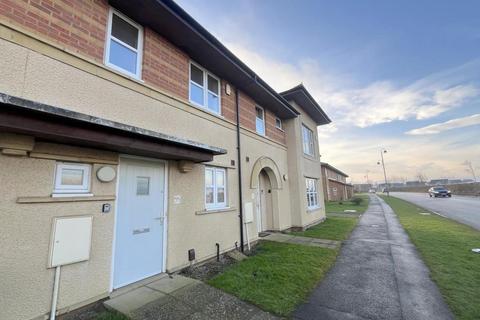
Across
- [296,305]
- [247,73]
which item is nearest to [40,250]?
[296,305]

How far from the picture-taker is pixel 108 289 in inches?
158

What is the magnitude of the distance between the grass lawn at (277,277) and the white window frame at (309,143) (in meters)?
7.22

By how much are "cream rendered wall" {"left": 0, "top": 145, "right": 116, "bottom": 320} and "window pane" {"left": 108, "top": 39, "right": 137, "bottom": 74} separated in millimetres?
2369

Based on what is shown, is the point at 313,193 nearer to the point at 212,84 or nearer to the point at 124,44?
the point at 212,84

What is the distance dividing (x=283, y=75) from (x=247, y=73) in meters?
5.32

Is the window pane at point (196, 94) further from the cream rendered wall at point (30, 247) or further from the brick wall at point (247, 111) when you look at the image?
the cream rendered wall at point (30, 247)

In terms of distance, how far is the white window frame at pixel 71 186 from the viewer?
3.55m

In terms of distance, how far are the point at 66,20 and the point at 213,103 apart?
435 cm

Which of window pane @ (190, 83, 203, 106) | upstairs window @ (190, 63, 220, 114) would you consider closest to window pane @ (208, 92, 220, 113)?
upstairs window @ (190, 63, 220, 114)

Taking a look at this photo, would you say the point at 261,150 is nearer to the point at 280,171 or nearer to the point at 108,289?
the point at 280,171

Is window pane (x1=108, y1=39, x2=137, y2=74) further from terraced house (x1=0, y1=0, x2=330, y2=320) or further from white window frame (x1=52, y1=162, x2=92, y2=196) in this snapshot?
white window frame (x1=52, y1=162, x2=92, y2=196)

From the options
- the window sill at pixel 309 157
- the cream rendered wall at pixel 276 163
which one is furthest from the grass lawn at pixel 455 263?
the window sill at pixel 309 157

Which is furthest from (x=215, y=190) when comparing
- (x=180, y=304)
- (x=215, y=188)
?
(x=180, y=304)

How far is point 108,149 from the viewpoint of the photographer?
164 inches
